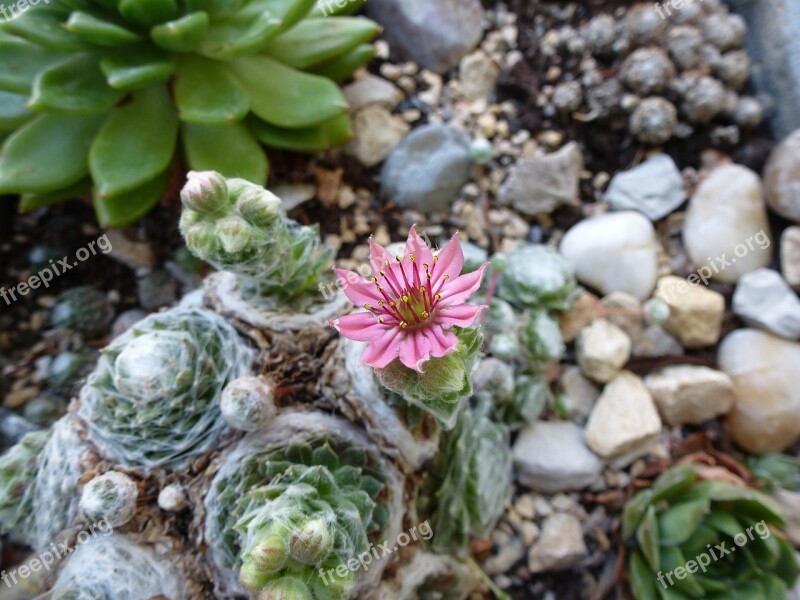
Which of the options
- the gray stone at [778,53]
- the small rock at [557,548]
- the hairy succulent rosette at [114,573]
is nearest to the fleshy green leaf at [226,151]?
the hairy succulent rosette at [114,573]

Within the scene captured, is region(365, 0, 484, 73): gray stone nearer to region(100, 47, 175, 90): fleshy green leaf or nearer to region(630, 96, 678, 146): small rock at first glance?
region(630, 96, 678, 146): small rock

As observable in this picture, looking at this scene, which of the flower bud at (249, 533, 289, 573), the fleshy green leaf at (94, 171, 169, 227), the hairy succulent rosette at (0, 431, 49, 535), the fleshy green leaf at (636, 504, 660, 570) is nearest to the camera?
the flower bud at (249, 533, 289, 573)

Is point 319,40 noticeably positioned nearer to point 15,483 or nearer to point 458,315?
point 458,315

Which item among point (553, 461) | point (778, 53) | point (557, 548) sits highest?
point (778, 53)

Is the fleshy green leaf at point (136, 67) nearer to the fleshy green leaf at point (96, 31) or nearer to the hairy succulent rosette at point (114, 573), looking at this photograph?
the fleshy green leaf at point (96, 31)

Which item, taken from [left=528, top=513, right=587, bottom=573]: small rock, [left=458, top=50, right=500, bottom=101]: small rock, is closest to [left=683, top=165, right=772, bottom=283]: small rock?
[left=458, top=50, right=500, bottom=101]: small rock

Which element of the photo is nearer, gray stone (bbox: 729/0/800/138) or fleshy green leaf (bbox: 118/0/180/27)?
fleshy green leaf (bbox: 118/0/180/27)

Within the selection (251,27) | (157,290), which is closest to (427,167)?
(251,27)
